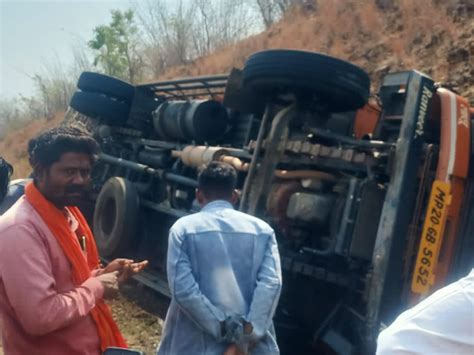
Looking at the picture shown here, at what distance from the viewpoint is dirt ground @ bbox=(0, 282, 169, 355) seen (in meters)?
5.25

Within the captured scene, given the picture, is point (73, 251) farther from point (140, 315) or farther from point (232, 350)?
point (140, 315)

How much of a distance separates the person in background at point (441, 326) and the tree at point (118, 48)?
20898 millimetres

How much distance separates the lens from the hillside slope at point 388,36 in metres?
8.83

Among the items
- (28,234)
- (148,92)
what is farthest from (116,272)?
(148,92)

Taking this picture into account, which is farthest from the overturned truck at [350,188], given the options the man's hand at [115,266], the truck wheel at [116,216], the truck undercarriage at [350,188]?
the man's hand at [115,266]

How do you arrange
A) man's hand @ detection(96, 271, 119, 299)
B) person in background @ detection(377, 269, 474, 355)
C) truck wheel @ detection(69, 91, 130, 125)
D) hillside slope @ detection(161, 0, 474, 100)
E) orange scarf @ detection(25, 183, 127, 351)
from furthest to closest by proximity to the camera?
hillside slope @ detection(161, 0, 474, 100), truck wheel @ detection(69, 91, 130, 125), man's hand @ detection(96, 271, 119, 299), orange scarf @ detection(25, 183, 127, 351), person in background @ detection(377, 269, 474, 355)

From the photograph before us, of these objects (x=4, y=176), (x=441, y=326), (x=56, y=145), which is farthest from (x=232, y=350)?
(x=441, y=326)

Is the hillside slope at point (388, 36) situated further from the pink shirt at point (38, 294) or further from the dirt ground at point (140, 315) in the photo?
the pink shirt at point (38, 294)

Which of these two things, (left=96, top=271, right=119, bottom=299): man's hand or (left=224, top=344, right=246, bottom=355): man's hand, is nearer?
(left=96, top=271, right=119, bottom=299): man's hand

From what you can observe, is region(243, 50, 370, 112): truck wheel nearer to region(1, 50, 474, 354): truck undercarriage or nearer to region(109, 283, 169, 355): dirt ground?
region(1, 50, 474, 354): truck undercarriage

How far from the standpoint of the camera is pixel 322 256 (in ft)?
13.7

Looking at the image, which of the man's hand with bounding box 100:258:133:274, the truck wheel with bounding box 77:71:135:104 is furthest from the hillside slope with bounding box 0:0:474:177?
the man's hand with bounding box 100:258:133:274

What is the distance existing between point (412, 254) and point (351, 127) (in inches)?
64.8

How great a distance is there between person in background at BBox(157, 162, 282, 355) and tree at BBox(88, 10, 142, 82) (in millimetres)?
19444
